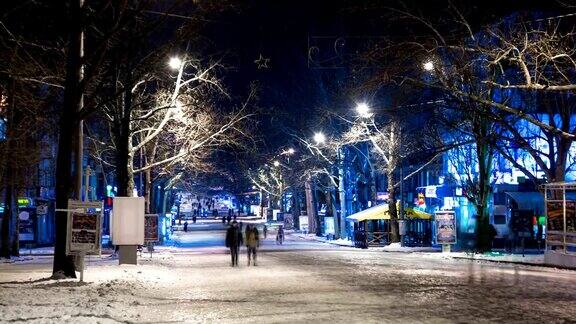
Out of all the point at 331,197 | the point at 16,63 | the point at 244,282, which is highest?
the point at 16,63

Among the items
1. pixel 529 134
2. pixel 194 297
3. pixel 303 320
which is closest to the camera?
pixel 303 320

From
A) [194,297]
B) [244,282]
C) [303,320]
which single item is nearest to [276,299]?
[194,297]

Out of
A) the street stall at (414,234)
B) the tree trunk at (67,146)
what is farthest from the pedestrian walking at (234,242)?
the street stall at (414,234)

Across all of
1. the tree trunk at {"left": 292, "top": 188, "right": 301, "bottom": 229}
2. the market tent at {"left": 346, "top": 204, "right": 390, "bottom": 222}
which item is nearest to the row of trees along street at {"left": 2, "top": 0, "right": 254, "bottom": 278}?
the market tent at {"left": 346, "top": 204, "right": 390, "bottom": 222}

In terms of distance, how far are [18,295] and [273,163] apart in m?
65.2

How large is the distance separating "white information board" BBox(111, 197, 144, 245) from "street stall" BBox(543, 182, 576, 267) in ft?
51.4

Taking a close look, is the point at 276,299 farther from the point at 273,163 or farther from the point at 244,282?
the point at 273,163

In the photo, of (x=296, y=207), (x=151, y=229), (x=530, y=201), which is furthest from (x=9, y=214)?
(x=296, y=207)

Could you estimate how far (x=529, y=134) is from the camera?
40906 mm

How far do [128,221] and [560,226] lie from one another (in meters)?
16.7

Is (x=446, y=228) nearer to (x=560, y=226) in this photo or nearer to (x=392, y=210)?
(x=392, y=210)

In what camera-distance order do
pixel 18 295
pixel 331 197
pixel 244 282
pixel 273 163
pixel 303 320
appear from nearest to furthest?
pixel 303 320 < pixel 18 295 < pixel 244 282 < pixel 331 197 < pixel 273 163

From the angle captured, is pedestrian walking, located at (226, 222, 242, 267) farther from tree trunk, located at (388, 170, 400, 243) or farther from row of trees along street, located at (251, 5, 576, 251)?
tree trunk, located at (388, 170, 400, 243)

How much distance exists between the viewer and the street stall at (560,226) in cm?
2633
